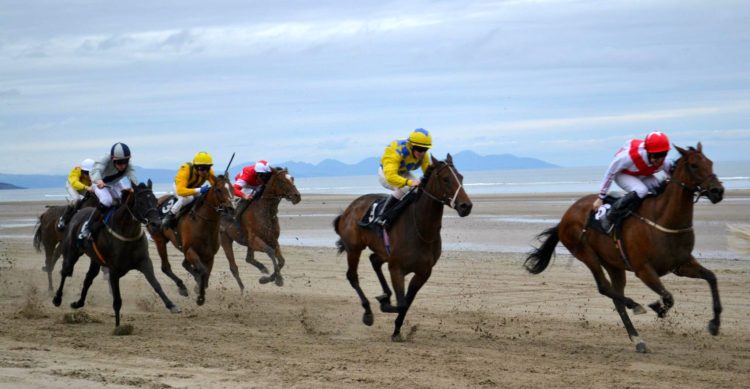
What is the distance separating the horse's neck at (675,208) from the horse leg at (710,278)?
501mm

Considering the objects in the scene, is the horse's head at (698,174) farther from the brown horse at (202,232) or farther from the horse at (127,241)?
the brown horse at (202,232)

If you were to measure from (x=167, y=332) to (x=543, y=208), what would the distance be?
28.9 meters

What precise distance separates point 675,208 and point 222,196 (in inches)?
266

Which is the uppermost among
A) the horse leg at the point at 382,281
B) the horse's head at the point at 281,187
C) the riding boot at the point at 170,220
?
the horse's head at the point at 281,187

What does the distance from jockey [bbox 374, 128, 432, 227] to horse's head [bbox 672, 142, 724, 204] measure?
3.15m

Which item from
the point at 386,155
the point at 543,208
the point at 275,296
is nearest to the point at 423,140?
the point at 386,155

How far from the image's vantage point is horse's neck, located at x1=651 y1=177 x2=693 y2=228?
10.5 m

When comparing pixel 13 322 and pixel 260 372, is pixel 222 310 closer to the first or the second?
pixel 13 322

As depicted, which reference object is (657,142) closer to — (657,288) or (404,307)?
(657,288)

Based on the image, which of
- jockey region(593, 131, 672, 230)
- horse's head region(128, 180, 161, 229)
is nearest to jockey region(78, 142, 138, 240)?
horse's head region(128, 180, 161, 229)

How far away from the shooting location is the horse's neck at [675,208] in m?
10.5

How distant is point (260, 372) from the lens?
9617mm

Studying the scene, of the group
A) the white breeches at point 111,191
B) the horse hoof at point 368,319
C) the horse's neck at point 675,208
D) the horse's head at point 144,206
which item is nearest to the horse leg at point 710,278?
the horse's neck at point 675,208

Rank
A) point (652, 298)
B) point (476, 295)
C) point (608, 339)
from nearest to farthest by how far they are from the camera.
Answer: point (608, 339), point (652, 298), point (476, 295)
